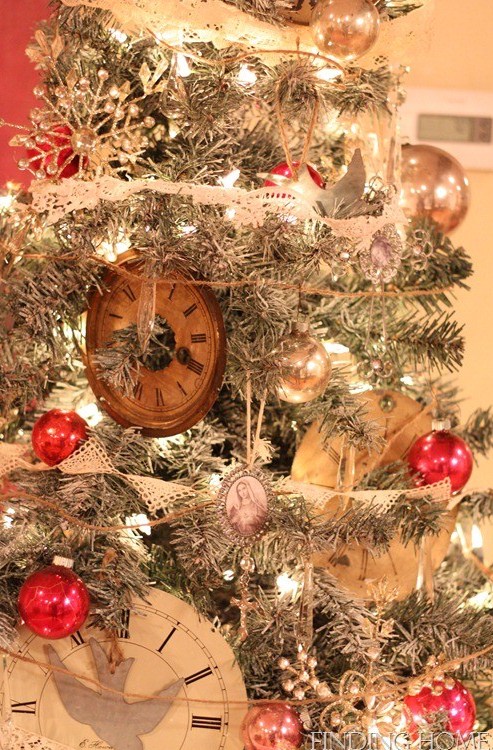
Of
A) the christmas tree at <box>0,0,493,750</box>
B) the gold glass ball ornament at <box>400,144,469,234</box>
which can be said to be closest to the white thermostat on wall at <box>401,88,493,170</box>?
the gold glass ball ornament at <box>400,144,469,234</box>

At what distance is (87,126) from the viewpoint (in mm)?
990

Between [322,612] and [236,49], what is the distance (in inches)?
23.6

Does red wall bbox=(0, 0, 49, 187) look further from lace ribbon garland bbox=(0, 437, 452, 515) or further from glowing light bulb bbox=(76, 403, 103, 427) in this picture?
lace ribbon garland bbox=(0, 437, 452, 515)

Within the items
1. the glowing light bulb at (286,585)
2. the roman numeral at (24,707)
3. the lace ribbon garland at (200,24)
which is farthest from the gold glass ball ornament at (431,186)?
the roman numeral at (24,707)

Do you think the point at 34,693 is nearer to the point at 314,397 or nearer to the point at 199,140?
the point at 314,397

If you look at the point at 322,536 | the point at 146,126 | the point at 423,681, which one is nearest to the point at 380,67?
the point at 146,126

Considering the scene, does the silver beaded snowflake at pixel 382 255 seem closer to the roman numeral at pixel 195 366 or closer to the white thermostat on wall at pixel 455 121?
the roman numeral at pixel 195 366

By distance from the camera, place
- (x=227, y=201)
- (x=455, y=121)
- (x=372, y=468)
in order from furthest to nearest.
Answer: (x=455, y=121) < (x=372, y=468) < (x=227, y=201)

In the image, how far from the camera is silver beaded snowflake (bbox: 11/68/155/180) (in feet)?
3.23

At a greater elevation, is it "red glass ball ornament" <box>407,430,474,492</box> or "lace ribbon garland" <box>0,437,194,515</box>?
"red glass ball ornament" <box>407,430,474,492</box>

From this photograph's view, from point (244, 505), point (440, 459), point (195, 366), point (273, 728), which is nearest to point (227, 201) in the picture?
point (195, 366)

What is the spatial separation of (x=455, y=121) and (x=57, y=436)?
3.23 feet

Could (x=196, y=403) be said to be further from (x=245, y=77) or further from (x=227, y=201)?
(x=245, y=77)

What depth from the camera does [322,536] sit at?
3.21ft
